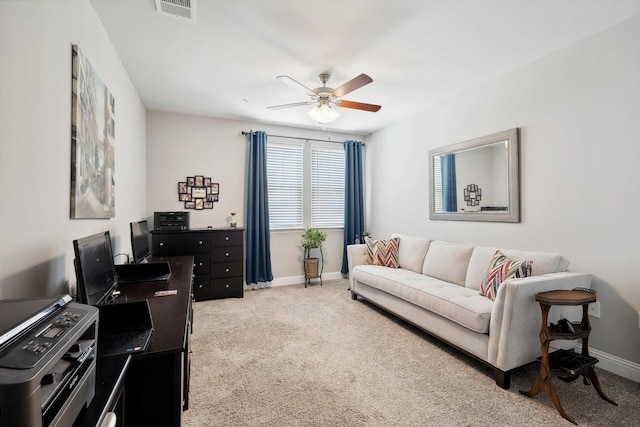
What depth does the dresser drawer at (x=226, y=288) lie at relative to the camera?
13.8 ft

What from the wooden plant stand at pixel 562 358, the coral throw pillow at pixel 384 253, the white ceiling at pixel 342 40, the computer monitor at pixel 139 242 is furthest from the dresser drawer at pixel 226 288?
the wooden plant stand at pixel 562 358

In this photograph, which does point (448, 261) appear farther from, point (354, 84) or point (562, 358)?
point (354, 84)

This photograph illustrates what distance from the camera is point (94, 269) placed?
62.2 inches

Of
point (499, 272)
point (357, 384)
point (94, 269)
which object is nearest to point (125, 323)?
point (94, 269)

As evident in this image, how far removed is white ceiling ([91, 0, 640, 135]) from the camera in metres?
2.17

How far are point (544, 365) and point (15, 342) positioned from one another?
102 inches

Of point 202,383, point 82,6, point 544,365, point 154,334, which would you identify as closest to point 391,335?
point 544,365

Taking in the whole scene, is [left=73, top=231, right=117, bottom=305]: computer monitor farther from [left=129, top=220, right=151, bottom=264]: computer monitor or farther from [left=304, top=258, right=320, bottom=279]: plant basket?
[left=304, top=258, right=320, bottom=279]: plant basket

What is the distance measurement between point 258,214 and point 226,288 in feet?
4.00

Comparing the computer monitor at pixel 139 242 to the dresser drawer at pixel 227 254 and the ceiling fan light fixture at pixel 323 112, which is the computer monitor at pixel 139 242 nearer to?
the dresser drawer at pixel 227 254

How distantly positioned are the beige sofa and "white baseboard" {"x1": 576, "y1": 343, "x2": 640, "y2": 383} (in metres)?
0.21

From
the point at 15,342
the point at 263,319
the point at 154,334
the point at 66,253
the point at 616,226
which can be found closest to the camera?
the point at 15,342

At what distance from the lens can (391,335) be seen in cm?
302

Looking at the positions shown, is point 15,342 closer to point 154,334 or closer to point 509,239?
point 154,334
